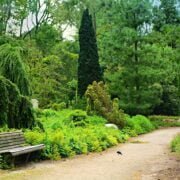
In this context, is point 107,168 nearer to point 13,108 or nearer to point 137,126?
point 13,108

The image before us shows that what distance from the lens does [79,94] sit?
104 feet

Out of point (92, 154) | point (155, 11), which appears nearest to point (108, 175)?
point (92, 154)

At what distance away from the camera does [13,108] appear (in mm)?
15523

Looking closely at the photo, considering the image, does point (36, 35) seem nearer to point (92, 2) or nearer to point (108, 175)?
point (92, 2)

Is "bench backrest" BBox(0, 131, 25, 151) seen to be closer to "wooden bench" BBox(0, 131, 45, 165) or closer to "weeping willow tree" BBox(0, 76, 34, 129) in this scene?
"wooden bench" BBox(0, 131, 45, 165)

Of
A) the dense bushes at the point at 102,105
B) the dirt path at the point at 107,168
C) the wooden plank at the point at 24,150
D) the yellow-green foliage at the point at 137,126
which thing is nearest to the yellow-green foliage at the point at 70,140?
the dirt path at the point at 107,168

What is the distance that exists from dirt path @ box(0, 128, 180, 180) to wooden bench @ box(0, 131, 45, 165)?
41 cm

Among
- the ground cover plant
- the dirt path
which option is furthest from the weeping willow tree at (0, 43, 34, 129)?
the dirt path

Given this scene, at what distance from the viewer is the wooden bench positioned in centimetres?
1140

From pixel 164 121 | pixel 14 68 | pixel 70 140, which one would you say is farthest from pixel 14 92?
pixel 164 121

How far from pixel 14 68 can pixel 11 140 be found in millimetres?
5185

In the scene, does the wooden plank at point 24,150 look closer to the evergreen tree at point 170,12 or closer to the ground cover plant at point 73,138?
the ground cover plant at point 73,138

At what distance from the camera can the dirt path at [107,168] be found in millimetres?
10180

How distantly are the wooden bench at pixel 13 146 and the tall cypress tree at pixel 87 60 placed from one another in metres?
18.4
